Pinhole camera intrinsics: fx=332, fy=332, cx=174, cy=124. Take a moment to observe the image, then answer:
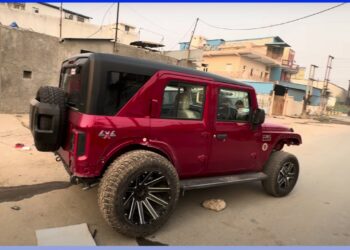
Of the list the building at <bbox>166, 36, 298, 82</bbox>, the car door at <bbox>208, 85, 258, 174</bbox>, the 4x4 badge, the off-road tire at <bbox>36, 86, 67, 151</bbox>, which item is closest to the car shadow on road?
the off-road tire at <bbox>36, 86, 67, 151</bbox>

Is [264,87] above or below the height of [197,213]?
above

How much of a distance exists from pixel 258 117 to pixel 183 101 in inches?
53.8

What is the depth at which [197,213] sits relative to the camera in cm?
476

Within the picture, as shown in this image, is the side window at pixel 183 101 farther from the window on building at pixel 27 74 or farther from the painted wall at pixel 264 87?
the painted wall at pixel 264 87

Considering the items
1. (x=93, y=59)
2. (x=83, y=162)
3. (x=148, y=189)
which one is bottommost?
(x=148, y=189)

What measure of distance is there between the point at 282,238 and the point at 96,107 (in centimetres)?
279

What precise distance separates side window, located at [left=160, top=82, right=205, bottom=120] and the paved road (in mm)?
1417

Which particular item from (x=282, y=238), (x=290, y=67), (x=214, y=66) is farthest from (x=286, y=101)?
(x=282, y=238)

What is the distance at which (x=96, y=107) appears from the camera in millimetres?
3664

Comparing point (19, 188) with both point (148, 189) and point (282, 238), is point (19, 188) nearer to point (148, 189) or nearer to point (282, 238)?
point (148, 189)

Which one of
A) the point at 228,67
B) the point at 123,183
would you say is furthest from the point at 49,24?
the point at 123,183

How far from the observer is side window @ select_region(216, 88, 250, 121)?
475 cm

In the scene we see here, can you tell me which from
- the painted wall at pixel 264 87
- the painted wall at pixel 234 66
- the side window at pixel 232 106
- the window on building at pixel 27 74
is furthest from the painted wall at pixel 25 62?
the painted wall at pixel 234 66

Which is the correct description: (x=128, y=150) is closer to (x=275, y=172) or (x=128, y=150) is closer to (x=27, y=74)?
(x=275, y=172)
